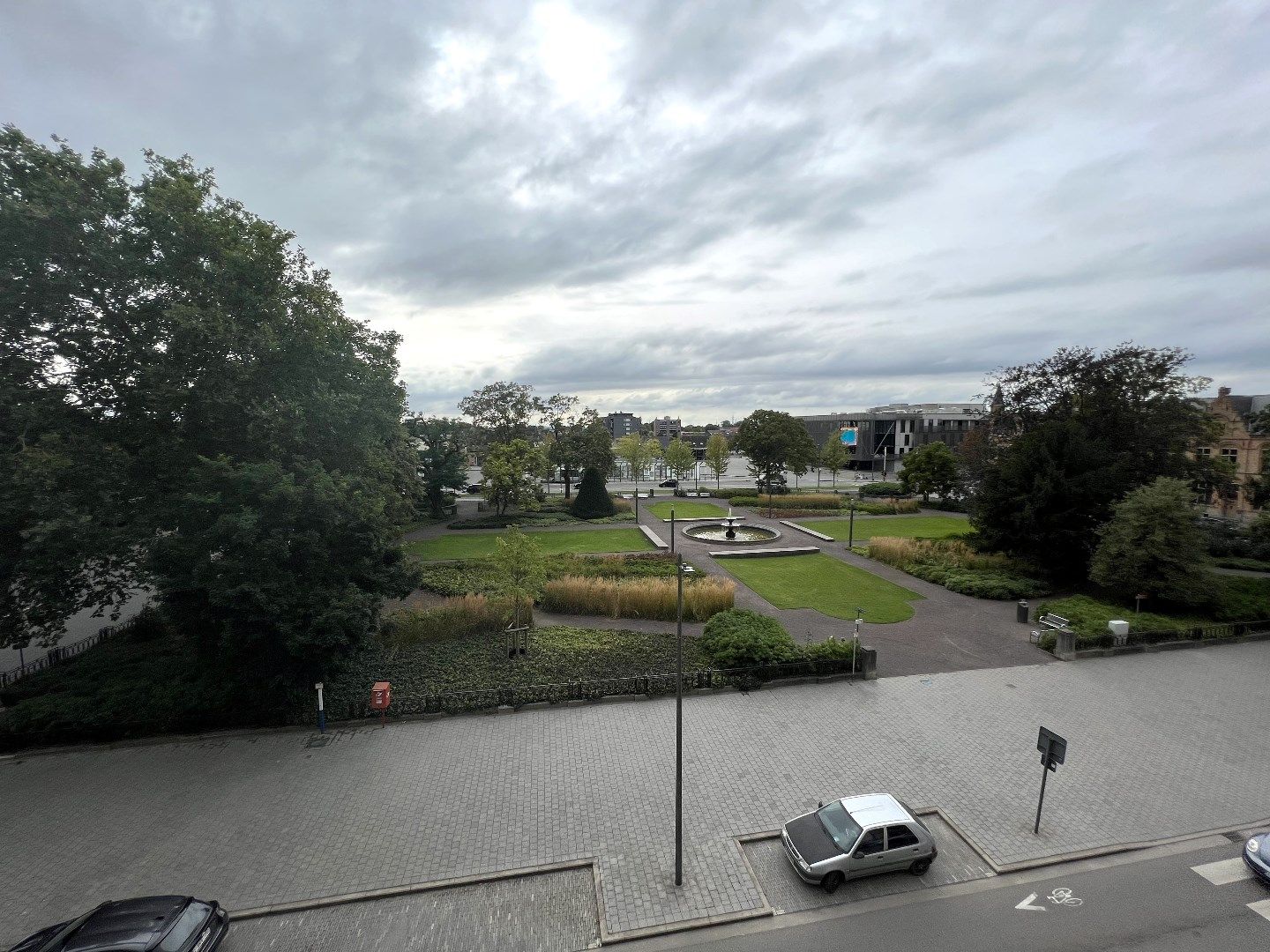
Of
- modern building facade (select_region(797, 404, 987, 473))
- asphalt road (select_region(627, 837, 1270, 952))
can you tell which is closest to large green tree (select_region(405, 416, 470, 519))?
asphalt road (select_region(627, 837, 1270, 952))

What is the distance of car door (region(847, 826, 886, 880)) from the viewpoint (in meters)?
9.03

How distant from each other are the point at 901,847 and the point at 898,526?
112ft

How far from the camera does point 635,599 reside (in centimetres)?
2153

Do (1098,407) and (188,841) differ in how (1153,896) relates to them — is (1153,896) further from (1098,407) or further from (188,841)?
(1098,407)

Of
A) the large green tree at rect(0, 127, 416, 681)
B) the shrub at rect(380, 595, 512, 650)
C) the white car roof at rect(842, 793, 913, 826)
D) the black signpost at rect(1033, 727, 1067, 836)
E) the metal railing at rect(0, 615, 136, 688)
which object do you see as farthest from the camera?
the shrub at rect(380, 595, 512, 650)

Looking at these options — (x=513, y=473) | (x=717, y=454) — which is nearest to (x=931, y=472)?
(x=717, y=454)

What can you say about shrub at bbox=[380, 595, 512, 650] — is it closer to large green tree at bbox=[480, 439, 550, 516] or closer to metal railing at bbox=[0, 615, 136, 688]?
metal railing at bbox=[0, 615, 136, 688]

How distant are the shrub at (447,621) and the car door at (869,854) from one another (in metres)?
13.5

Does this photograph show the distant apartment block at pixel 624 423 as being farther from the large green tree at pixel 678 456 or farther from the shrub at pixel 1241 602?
the shrub at pixel 1241 602

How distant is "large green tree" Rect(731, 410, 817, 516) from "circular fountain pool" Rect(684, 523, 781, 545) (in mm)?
11727

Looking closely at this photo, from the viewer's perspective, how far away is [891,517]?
4409 centimetres

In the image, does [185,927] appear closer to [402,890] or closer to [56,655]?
[402,890]

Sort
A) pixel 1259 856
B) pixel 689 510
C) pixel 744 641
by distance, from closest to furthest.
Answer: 1. pixel 1259 856
2. pixel 744 641
3. pixel 689 510

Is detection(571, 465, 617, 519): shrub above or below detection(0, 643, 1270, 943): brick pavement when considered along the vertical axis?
above
